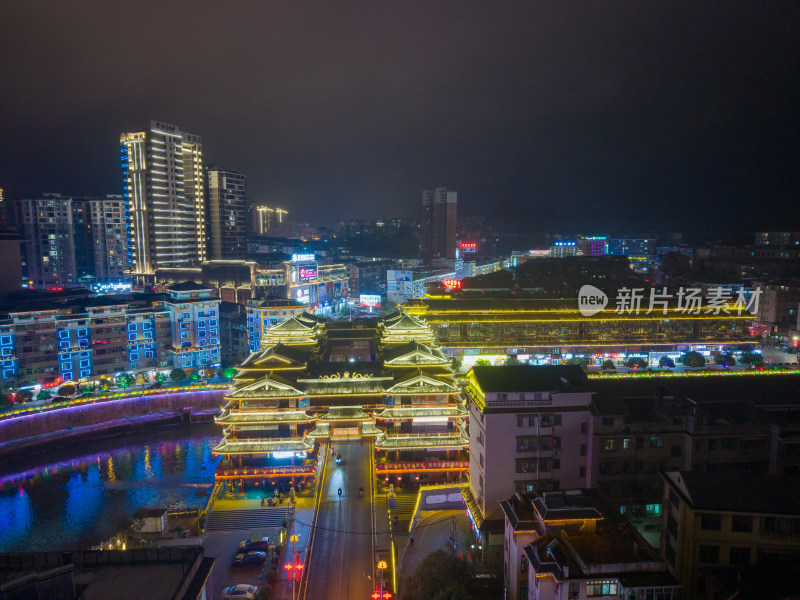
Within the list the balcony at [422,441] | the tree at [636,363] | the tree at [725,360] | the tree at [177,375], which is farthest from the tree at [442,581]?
the tree at [725,360]

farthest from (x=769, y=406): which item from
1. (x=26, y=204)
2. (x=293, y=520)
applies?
(x=26, y=204)

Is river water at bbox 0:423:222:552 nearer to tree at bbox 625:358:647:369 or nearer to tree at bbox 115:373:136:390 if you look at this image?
tree at bbox 115:373:136:390

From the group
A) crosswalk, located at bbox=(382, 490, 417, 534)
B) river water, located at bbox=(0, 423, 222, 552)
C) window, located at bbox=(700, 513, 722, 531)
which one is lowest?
river water, located at bbox=(0, 423, 222, 552)

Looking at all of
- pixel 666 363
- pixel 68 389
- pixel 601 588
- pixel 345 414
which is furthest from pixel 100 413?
pixel 666 363

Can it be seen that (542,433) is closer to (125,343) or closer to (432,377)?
(432,377)

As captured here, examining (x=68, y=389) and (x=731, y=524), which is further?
(x=68, y=389)

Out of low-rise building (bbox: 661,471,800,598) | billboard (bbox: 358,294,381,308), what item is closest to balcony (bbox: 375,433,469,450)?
low-rise building (bbox: 661,471,800,598)

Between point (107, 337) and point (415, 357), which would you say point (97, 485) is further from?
point (415, 357)

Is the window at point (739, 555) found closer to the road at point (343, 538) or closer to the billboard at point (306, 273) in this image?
the road at point (343, 538)
